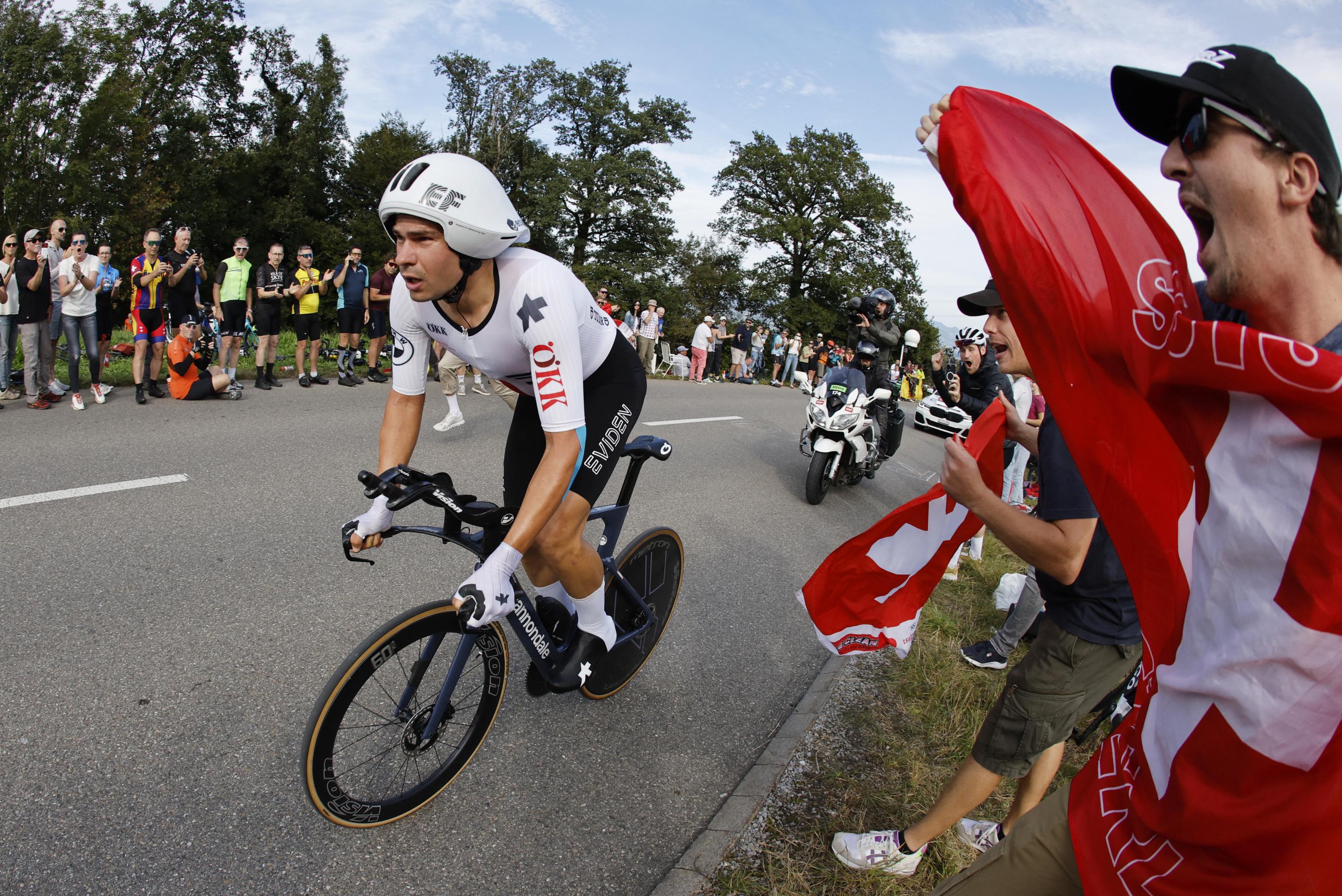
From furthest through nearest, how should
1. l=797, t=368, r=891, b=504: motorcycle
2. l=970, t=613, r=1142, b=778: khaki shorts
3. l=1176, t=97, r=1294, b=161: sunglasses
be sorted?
l=797, t=368, r=891, b=504: motorcycle < l=970, t=613, r=1142, b=778: khaki shorts < l=1176, t=97, r=1294, b=161: sunglasses

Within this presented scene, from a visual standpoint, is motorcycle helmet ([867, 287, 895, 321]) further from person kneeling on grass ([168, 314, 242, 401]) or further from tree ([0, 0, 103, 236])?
tree ([0, 0, 103, 236])

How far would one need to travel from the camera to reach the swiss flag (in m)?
2.97

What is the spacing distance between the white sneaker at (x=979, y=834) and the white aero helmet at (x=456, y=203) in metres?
2.75

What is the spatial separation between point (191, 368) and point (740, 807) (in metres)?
9.01

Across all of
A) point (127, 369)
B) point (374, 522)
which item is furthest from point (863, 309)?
point (127, 369)

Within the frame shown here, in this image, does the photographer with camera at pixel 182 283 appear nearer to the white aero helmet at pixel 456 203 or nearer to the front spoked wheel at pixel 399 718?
the white aero helmet at pixel 456 203

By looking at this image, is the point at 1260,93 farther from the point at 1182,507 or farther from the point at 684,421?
the point at 684,421

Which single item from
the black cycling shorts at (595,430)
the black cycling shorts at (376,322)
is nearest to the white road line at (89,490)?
the black cycling shorts at (595,430)

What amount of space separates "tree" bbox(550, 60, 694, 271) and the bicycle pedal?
40.7 meters

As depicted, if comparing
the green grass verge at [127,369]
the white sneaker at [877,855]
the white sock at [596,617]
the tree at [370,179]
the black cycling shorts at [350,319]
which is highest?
the tree at [370,179]

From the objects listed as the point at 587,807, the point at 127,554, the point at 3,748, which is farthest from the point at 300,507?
the point at 587,807

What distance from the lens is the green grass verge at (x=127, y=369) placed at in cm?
995

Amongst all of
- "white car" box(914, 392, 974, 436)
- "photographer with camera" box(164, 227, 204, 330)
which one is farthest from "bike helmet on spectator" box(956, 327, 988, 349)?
"photographer with camera" box(164, 227, 204, 330)

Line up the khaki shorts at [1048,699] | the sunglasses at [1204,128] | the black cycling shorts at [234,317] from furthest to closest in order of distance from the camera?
the black cycling shorts at [234,317] < the khaki shorts at [1048,699] < the sunglasses at [1204,128]
